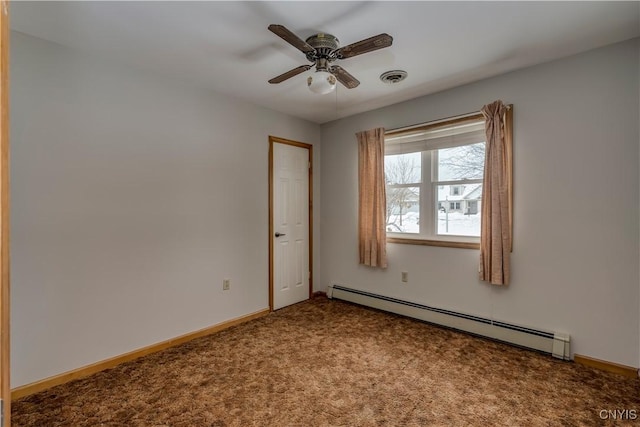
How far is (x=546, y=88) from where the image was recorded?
8.41ft

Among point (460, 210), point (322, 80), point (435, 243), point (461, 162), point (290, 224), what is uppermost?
point (322, 80)

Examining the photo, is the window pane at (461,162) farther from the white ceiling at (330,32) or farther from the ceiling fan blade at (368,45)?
the ceiling fan blade at (368,45)

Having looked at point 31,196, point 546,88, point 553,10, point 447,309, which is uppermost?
point 553,10

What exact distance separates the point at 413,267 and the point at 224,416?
2.41 m

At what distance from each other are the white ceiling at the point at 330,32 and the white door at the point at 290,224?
4.06 feet

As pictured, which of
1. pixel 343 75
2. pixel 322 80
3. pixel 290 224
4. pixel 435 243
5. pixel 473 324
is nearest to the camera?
pixel 322 80

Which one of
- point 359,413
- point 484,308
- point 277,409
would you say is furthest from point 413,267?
point 277,409

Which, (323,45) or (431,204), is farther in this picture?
(431,204)

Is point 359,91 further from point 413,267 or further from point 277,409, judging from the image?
point 277,409

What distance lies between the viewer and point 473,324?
2953 millimetres

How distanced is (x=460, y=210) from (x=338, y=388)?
214 cm

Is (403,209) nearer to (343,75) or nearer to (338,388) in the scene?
(343,75)

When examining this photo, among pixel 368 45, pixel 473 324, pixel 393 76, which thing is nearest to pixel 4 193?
pixel 368 45

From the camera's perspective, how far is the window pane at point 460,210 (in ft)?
10.00
